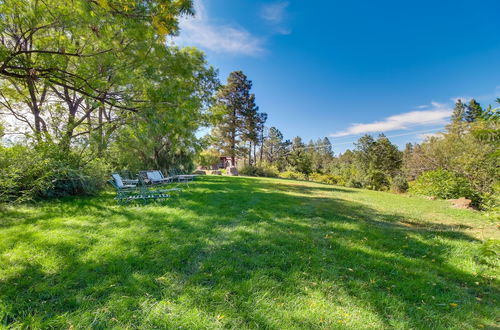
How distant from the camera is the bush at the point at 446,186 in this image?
9555mm

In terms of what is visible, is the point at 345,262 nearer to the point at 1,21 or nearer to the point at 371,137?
the point at 1,21

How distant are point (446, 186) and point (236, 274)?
12597 mm

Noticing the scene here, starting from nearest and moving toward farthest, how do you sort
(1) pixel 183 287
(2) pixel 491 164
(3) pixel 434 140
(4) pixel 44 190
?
(1) pixel 183 287 → (4) pixel 44 190 → (2) pixel 491 164 → (3) pixel 434 140

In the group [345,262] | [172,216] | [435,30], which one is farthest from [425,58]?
[172,216]

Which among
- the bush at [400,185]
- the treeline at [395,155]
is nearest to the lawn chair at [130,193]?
the treeline at [395,155]

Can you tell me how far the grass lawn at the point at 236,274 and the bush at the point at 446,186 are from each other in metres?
6.99

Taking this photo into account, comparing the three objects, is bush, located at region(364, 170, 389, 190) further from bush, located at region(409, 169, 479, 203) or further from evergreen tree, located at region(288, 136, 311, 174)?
evergreen tree, located at region(288, 136, 311, 174)

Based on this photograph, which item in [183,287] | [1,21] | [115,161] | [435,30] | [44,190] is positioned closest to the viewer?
[183,287]

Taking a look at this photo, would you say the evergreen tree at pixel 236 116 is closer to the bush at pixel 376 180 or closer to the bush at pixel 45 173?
the bush at pixel 376 180

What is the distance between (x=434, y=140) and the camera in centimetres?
1414

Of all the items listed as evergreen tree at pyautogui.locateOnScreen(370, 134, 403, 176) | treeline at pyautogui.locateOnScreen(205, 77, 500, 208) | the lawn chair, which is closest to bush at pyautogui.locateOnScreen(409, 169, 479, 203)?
treeline at pyautogui.locateOnScreen(205, 77, 500, 208)

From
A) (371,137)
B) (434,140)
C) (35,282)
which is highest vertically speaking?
(371,137)

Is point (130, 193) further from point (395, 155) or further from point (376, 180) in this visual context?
point (395, 155)

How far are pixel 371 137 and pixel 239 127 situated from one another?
1724 centimetres
